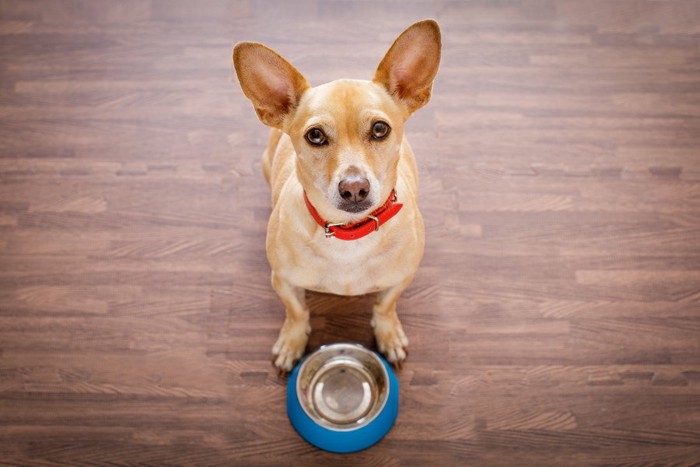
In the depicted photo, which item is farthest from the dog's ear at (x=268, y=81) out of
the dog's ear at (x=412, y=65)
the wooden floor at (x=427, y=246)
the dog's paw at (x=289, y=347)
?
the wooden floor at (x=427, y=246)

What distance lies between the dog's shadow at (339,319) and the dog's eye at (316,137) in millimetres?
1341

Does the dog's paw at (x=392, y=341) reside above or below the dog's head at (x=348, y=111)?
below

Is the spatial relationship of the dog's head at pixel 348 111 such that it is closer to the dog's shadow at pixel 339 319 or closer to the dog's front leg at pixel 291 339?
the dog's front leg at pixel 291 339

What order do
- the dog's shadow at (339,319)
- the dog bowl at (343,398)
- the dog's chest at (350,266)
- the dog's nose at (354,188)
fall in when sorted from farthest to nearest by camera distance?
the dog's shadow at (339,319) → the dog bowl at (343,398) → the dog's chest at (350,266) → the dog's nose at (354,188)

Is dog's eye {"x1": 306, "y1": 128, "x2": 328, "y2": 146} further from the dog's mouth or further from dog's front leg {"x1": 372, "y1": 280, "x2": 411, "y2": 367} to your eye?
dog's front leg {"x1": 372, "y1": 280, "x2": 411, "y2": 367}

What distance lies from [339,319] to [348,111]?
4.85 feet

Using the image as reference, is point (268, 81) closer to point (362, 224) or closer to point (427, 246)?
point (362, 224)

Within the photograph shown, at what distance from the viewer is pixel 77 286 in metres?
3.27

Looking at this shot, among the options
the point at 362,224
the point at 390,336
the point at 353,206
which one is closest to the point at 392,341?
the point at 390,336

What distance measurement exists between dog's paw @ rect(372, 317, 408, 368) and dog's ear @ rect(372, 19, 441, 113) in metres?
1.25

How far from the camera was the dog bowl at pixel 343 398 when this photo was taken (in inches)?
109

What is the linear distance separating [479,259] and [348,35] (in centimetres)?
179

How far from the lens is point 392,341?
3051mm

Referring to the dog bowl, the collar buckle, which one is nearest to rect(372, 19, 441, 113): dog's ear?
the collar buckle
